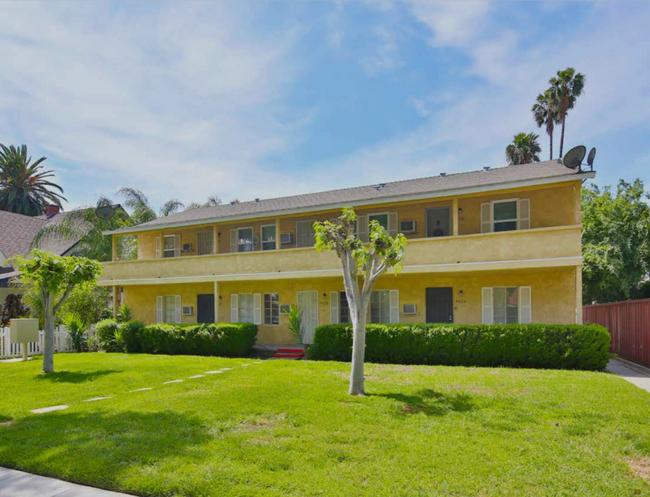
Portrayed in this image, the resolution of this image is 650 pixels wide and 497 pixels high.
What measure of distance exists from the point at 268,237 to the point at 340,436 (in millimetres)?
15043

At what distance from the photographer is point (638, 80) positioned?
15.0m

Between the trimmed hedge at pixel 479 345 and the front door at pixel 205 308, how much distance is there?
8.03m

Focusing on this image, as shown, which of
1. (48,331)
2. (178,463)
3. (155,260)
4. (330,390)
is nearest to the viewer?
(178,463)

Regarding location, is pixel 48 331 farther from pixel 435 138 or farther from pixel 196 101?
pixel 435 138

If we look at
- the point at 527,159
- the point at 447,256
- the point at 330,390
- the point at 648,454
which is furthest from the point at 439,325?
the point at 527,159

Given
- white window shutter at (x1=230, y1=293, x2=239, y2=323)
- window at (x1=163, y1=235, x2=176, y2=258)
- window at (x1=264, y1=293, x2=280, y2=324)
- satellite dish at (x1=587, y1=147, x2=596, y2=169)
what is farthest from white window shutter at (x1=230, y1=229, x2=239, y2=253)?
satellite dish at (x1=587, y1=147, x2=596, y2=169)

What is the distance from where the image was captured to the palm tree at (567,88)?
117 ft

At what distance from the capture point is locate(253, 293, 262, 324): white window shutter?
19.5 meters

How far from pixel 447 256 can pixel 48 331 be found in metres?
12.4

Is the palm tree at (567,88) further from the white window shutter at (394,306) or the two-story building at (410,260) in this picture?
the white window shutter at (394,306)

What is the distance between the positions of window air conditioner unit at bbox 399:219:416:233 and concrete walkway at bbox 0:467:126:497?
14.4m

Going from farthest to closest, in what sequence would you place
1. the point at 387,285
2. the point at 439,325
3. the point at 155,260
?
the point at 155,260 < the point at 387,285 < the point at 439,325

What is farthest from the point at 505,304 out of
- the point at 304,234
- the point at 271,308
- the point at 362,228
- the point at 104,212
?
the point at 104,212

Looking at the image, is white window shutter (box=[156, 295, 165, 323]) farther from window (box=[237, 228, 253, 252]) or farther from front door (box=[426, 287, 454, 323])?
front door (box=[426, 287, 454, 323])
